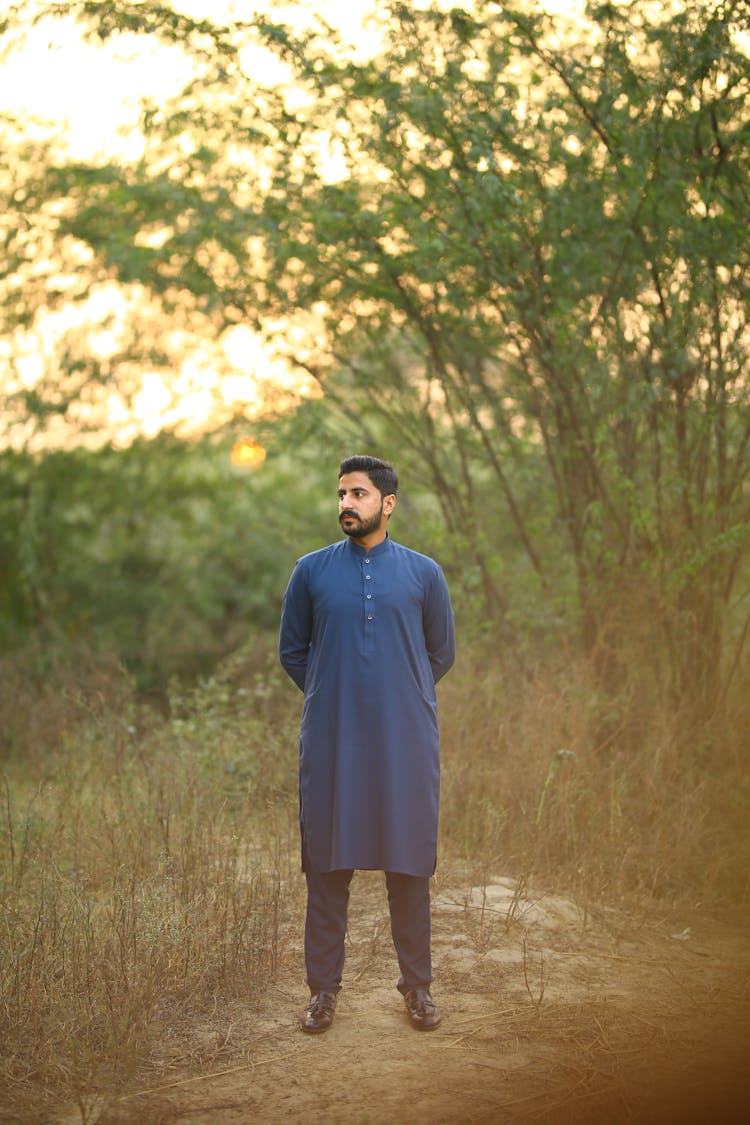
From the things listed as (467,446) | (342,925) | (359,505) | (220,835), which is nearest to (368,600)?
(359,505)

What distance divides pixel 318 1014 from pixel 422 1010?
35 cm

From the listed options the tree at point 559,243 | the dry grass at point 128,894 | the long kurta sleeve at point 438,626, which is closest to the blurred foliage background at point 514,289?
the tree at point 559,243

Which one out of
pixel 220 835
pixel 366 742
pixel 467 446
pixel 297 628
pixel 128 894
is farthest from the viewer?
pixel 467 446

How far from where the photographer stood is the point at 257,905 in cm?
486

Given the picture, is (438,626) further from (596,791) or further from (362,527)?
(596,791)

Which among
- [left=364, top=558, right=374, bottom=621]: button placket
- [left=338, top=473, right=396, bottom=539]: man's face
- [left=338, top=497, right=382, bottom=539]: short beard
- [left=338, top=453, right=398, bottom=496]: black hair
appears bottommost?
[left=364, top=558, right=374, bottom=621]: button placket

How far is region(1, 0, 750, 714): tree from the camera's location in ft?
21.1

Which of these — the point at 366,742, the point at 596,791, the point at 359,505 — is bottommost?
the point at 596,791

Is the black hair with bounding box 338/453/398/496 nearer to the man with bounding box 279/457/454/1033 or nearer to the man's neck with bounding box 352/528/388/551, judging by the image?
the man with bounding box 279/457/454/1033

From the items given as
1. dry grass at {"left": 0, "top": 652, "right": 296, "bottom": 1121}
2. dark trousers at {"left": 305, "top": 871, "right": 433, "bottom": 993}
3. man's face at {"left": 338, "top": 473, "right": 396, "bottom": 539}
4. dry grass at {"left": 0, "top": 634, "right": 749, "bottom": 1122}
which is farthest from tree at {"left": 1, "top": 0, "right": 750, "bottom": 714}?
dark trousers at {"left": 305, "top": 871, "right": 433, "bottom": 993}

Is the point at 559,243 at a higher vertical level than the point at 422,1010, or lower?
higher

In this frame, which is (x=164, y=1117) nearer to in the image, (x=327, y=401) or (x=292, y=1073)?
(x=292, y=1073)

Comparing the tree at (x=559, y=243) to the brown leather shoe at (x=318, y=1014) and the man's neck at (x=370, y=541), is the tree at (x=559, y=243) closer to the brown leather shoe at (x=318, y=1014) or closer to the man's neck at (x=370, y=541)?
the man's neck at (x=370, y=541)

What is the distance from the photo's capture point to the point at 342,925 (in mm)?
4145
